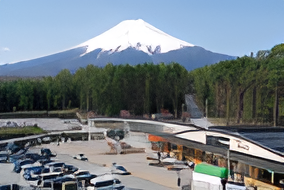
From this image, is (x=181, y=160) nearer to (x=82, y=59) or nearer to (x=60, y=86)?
(x=60, y=86)

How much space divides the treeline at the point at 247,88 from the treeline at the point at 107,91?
2834 millimetres

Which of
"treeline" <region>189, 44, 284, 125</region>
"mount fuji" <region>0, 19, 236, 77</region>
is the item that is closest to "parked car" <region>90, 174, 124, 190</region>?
"treeline" <region>189, 44, 284, 125</region>

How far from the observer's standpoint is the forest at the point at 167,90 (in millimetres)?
31188

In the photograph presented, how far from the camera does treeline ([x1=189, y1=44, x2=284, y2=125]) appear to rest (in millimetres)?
30516

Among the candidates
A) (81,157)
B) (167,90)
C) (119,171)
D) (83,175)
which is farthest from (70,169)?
(167,90)

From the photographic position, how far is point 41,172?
15.2 metres

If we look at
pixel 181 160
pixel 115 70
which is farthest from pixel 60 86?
pixel 181 160

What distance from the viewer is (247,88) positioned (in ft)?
105

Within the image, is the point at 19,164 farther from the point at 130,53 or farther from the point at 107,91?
the point at 130,53

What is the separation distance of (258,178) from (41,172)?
27.7 ft

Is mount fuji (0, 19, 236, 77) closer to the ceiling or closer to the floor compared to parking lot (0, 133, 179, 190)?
closer to the ceiling

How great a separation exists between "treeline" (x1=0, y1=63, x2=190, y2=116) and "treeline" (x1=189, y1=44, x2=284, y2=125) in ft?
9.30

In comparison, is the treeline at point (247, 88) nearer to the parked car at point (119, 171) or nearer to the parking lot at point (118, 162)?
the parking lot at point (118, 162)

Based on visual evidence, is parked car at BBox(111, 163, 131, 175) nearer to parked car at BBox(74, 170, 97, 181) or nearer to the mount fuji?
parked car at BBox(74, 170, 97, 181)
